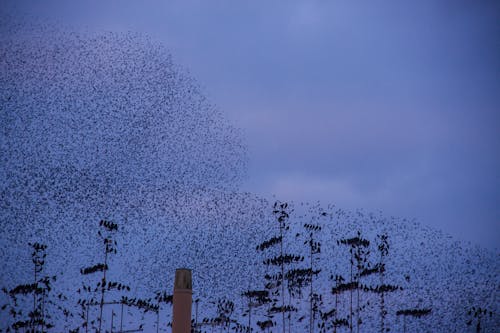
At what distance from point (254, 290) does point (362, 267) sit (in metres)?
17.5

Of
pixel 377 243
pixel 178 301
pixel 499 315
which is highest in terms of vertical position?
pixel 377 243

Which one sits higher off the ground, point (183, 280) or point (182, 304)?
point (183, 280)

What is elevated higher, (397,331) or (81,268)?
A: (81,268)

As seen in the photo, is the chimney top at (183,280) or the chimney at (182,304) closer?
the chimney at (182,304)

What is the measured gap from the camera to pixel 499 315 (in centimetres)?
12244

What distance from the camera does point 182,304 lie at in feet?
42.3

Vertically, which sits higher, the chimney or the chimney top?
Answer: the chimney top

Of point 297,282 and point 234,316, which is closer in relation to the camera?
point 297,282

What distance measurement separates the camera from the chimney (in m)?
12.8

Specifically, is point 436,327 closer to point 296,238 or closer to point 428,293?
point 428,293

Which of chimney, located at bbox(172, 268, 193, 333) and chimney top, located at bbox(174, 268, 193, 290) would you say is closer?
chimney, located at bbox(172, 268, 193, 333)

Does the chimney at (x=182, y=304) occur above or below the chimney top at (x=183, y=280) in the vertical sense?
below

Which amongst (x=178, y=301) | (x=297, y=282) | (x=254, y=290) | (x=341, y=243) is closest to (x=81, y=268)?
(x=254, y=290)

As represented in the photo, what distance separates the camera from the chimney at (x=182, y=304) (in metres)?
12.8
